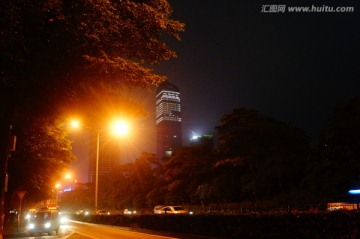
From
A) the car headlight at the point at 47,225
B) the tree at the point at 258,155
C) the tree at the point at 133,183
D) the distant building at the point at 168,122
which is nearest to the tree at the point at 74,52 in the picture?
the car headlight at the point at 47,225

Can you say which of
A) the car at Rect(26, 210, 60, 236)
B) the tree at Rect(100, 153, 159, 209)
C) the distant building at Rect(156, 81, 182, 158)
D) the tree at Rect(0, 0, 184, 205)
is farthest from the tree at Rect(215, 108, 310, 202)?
the distant building at Rect(156, 81, 182, 158)

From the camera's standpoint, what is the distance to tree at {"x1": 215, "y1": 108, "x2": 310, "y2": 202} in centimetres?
4069

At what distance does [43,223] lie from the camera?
1127 inches

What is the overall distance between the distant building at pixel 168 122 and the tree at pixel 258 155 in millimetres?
86358

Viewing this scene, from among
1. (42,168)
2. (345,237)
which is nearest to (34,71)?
(345,237)

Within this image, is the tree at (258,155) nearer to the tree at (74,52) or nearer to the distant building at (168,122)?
the tree at (74,52)

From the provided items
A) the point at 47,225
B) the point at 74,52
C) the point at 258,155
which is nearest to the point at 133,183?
→ the point at 258,155

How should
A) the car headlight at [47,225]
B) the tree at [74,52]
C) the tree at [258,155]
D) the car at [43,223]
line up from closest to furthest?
1. the tree at [74,52]
2. the car at [43,223]
3. the car headlight at [47,225]
4. the tree at [258,155]

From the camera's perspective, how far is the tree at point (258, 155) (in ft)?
133

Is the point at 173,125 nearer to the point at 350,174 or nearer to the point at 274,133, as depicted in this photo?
the point at 274,133

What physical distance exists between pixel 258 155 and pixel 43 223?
2288cm

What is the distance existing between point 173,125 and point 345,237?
129 meters

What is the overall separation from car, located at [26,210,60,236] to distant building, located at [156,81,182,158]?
10320 centimetres

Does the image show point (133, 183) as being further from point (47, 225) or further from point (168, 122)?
point (168, 122)
